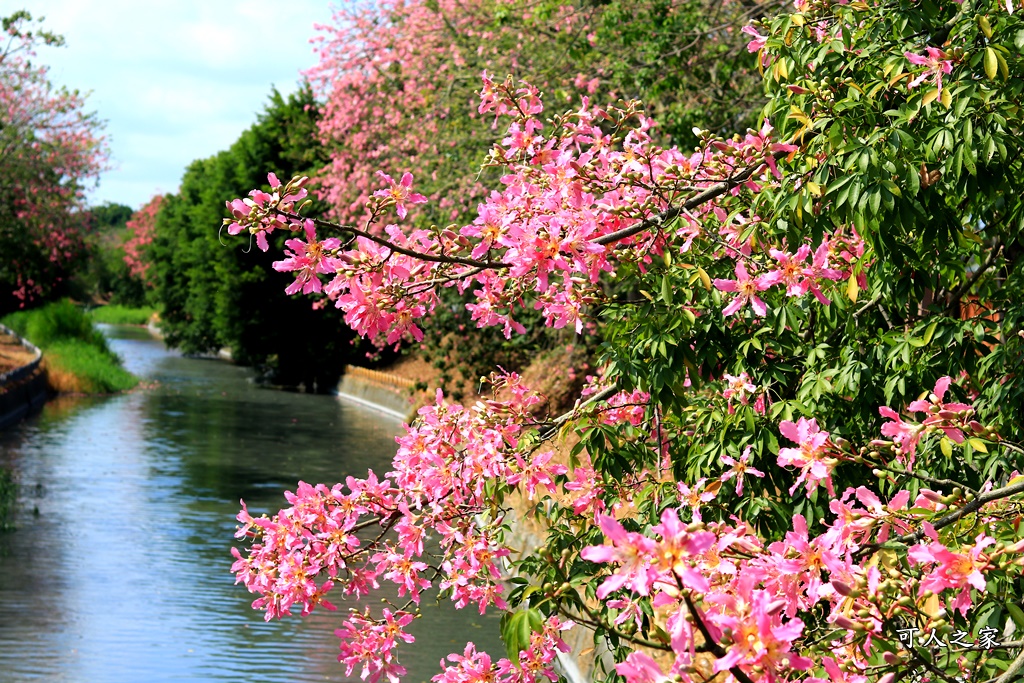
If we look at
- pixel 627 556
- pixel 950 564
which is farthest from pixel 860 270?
pixel 627 556

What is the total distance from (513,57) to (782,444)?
12.9 meters

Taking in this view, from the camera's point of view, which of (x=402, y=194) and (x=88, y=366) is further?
(x=88, y=366)

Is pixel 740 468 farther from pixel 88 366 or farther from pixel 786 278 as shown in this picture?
pixel 88 366

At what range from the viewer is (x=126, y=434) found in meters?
22.1

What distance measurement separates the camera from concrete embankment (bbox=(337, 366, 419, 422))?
91.0ft

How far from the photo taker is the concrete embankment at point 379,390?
91.0 feet

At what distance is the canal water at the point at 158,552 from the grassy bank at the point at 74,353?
14.8 ft

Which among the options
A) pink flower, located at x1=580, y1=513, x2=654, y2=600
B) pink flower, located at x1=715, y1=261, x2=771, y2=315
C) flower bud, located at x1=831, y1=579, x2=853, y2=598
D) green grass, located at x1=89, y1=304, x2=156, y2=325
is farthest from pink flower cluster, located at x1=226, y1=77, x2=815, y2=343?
green grass, located at x1=89, y1=304, x2=156, y2=325

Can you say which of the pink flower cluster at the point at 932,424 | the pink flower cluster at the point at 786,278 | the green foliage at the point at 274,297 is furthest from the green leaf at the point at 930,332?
the green foliage at the point at 274,297

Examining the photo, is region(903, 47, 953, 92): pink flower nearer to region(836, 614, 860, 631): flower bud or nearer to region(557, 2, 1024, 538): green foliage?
region(557, 2, 1024, 538): green foliage

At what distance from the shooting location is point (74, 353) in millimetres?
32500

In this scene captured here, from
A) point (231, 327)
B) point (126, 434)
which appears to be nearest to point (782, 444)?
point (126, 434)

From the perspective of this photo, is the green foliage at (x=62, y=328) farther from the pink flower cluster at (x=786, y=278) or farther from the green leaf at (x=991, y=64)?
the green leaf at (x=991, y=64)

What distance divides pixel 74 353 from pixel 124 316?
54.3 meters
